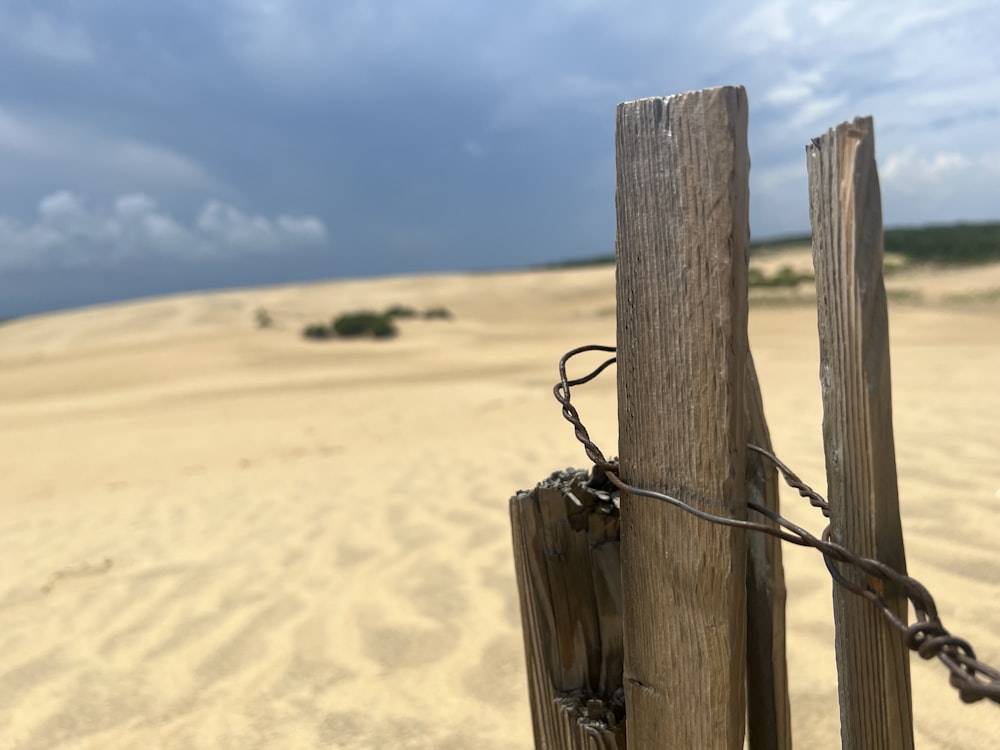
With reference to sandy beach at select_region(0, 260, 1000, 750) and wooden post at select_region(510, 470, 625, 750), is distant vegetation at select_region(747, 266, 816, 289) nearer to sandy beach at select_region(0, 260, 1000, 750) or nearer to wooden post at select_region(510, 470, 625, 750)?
sandy beach at select_region(0, 260, 1000, 750)

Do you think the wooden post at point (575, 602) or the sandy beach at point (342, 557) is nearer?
the wooden post at point (575, 602)

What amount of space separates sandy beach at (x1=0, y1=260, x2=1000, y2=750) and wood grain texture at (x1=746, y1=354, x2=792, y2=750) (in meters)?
1.06

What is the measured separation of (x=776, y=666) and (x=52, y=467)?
302 inches

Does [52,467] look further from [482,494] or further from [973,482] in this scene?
[973,482]

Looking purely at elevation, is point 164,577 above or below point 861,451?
below

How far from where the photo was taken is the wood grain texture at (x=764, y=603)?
1.40 metres

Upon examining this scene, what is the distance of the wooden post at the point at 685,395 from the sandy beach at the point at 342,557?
4.47 ft

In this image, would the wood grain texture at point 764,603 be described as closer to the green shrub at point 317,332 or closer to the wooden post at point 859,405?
the wooden post at point 859,405

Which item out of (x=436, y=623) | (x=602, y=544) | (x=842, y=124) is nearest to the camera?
(x=842, y=124)

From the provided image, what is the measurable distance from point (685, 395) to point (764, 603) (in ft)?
1.73

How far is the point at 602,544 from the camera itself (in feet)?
4.65

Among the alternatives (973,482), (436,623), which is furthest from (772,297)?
(436,623)

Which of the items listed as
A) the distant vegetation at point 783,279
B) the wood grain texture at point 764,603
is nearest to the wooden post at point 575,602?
the wood grain texture at point 764,603

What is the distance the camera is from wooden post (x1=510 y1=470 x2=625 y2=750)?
1.42 m
